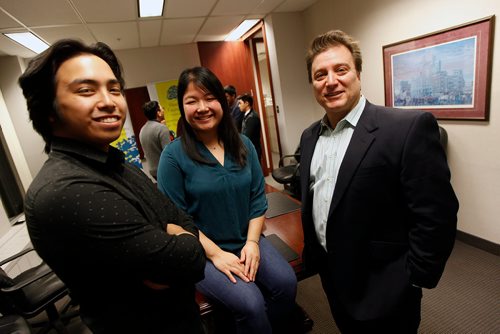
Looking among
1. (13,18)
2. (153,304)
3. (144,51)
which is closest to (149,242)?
(153,304)

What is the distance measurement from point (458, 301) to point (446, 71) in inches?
71.9

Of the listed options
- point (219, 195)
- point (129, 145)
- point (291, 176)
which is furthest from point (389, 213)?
point (129, 145)

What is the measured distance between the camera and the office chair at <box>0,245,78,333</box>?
5.53ft

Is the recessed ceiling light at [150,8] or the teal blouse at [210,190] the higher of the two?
the recessed ceiling light at [150,8]

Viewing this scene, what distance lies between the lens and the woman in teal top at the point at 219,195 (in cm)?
129

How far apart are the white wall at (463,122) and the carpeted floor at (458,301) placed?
315mm

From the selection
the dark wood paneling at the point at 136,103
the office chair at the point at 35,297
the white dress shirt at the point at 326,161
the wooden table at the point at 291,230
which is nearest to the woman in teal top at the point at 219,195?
the wooden table at the point at 291,230

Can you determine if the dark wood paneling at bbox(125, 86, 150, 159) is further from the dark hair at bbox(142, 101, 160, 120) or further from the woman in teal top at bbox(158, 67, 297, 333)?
the woman in teal top at bbox(158, 67, 297, 333)

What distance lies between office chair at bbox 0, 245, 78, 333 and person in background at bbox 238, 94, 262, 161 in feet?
8.49

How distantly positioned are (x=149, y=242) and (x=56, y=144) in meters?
0.36

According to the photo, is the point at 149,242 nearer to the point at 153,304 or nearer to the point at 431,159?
the point at 153,304

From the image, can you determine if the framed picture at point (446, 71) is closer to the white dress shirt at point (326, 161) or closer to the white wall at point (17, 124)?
the white dress shirt at point (326, 161)

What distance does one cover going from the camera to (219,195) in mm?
1343

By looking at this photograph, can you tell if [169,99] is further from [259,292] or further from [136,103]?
[259,292]
